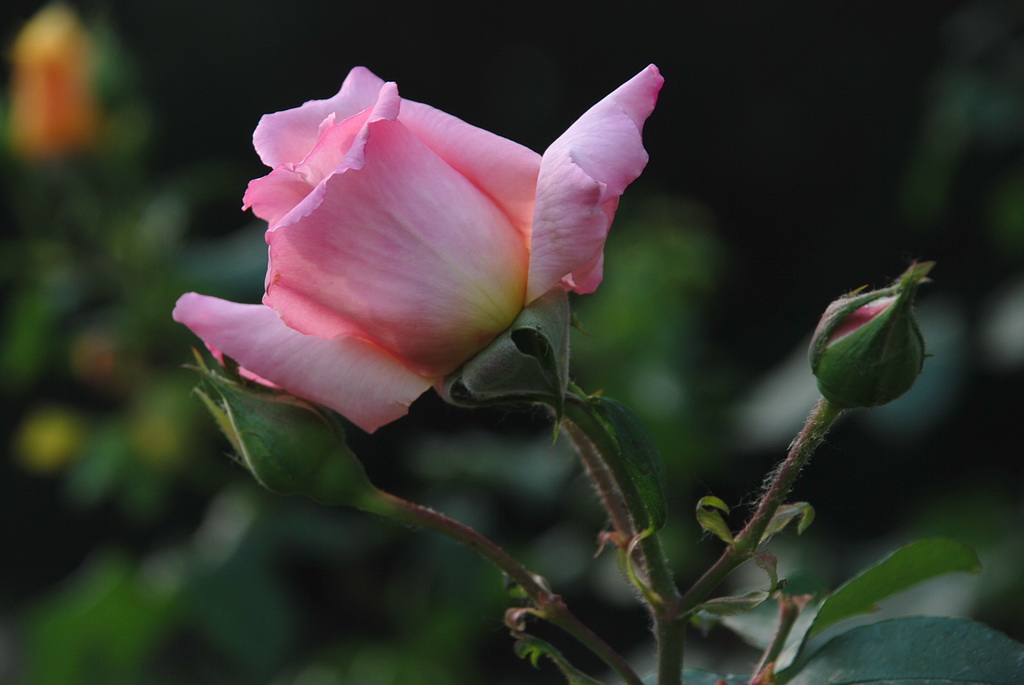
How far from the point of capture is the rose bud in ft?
1.37

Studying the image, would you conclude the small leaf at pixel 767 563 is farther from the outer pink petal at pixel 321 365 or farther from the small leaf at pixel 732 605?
the outer pink petal at pixel 321 365

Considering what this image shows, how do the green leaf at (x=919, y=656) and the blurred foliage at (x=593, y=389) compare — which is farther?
the blurred foliage at (x=593, y=389)

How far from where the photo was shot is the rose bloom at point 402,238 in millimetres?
406

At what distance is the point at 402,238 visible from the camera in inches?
16.6

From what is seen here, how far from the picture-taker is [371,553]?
176 centimetres

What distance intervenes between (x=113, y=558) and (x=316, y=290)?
1145 mm

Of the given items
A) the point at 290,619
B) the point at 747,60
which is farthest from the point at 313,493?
the point at 747,60

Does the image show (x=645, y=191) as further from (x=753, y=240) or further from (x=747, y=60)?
(x=747, y=60)

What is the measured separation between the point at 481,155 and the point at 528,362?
0.09m

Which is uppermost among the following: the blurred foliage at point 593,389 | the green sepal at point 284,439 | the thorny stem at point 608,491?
the green sepal at point 284,439

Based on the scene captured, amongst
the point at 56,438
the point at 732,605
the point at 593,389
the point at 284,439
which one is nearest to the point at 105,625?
the point at 56,438

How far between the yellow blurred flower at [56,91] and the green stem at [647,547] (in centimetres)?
142

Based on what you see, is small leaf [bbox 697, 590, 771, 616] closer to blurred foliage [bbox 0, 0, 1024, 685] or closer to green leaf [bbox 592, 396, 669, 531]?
green leaf [bbox 592, 396, 669, 531]

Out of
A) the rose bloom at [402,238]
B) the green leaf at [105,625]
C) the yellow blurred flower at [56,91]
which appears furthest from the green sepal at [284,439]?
the yellow blurred flower at [56,91]
